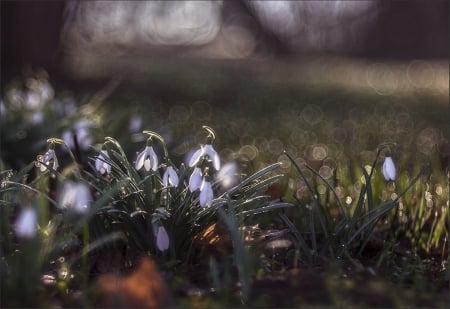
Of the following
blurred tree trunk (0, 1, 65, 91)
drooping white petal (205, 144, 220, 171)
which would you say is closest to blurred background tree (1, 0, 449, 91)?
blurred tree trunk (0, 1, 65, 91)

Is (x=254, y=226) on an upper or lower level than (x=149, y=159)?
lower

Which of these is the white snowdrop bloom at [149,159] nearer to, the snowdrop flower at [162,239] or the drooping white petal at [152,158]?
the drooping white petal at [152,158]

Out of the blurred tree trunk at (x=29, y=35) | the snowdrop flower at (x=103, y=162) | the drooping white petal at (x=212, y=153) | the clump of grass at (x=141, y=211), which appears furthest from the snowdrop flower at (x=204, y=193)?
the blurred tree trunk at (x=29, y=35)

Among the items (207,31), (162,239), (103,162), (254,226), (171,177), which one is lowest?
(162,239)

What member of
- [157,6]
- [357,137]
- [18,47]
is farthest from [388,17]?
[357,137]

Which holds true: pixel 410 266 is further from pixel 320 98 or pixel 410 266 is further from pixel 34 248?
pixel 320 98

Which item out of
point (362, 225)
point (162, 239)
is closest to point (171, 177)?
point (162, 239)

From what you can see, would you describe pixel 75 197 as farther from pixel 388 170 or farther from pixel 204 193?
pixel 388 170

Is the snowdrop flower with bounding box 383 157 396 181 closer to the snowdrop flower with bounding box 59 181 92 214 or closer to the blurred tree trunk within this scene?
the snowdrop flower with bounding box 59 181 92 214

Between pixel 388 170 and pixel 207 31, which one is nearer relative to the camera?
pixel 388 170
